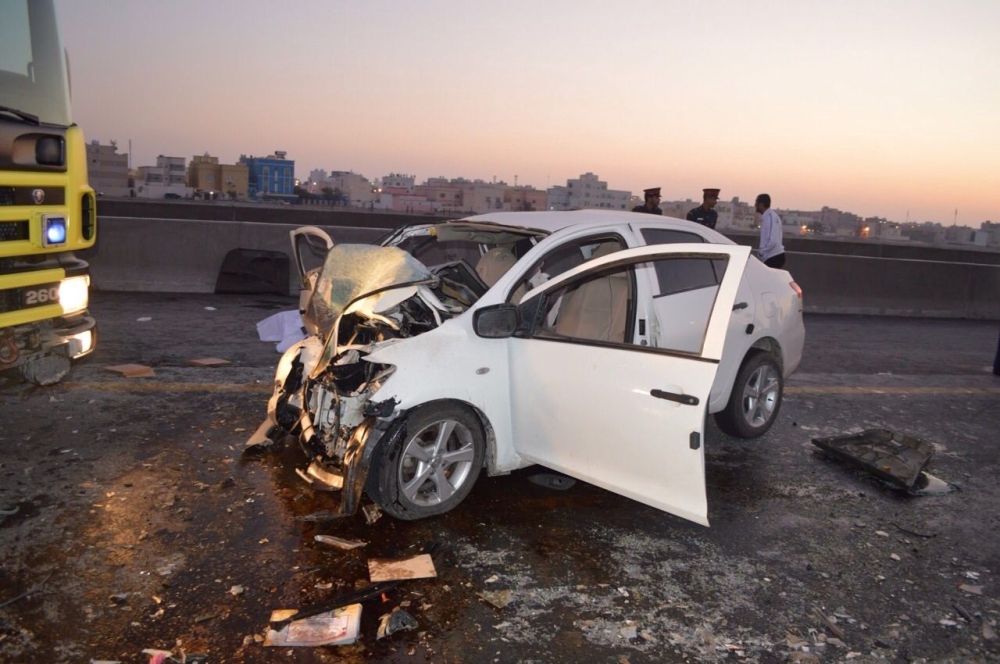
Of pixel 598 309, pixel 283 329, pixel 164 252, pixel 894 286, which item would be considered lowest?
pixel 283 329

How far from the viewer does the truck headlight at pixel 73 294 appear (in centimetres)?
550

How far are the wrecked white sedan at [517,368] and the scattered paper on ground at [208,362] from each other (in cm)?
250

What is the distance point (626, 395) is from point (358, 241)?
10608mm

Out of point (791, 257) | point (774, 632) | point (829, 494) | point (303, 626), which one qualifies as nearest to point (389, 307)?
point (303, 626)

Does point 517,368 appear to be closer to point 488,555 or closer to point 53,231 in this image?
point 488,555

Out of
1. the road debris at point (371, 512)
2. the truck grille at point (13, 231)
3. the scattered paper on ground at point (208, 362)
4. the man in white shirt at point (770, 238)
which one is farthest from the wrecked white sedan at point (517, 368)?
the man in white shirt at point (770, 238)

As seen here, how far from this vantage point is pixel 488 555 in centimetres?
404

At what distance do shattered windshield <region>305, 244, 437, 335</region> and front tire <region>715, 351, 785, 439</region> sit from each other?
2.68 metres

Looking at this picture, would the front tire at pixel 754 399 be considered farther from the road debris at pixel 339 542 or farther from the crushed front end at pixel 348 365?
the road debris at pixel 339 542

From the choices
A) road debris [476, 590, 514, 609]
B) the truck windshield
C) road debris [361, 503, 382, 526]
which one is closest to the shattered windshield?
road debris [361, 503, 382, 526]

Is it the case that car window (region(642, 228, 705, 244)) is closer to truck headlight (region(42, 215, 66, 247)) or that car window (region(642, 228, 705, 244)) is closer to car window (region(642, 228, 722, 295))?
car window (region(642, 228, 722, 295))

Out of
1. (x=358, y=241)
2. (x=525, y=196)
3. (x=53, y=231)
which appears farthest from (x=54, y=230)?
(x=525, y=196)

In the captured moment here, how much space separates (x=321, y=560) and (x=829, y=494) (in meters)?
3.43

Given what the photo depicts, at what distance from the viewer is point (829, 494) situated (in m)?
5.18
